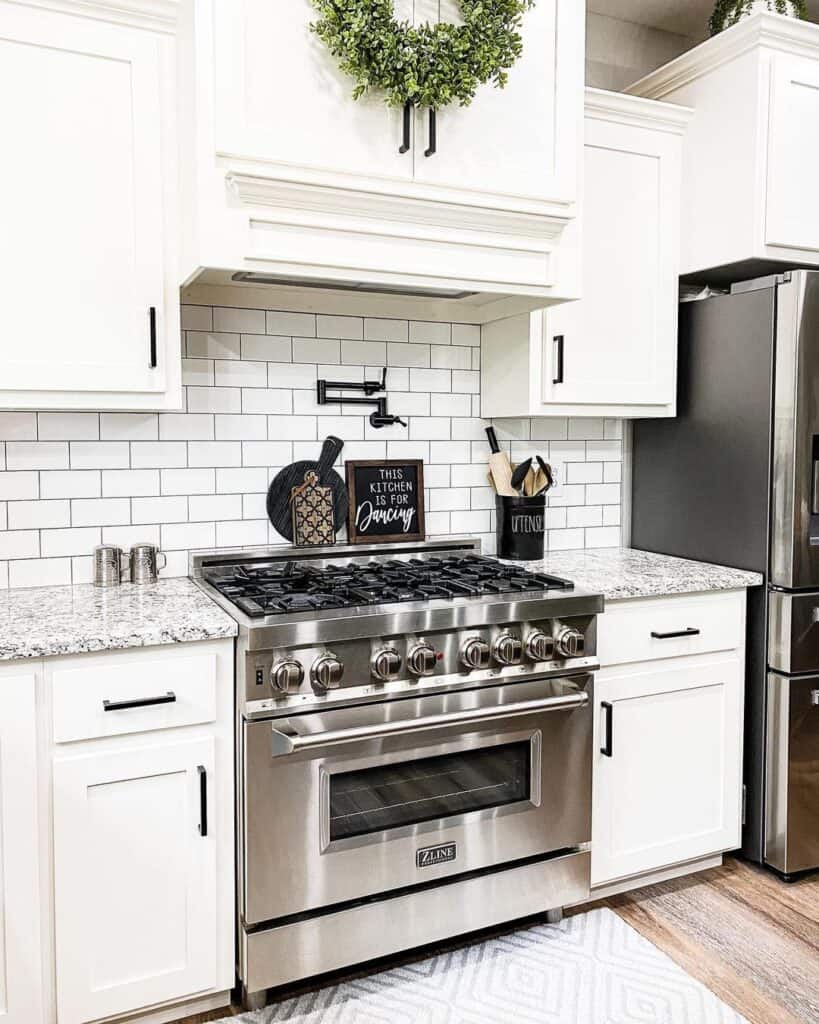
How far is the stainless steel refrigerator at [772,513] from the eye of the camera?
2.52 meters

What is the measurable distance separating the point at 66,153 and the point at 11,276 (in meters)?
0.32

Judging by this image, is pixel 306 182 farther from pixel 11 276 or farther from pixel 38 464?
pixel 38 464

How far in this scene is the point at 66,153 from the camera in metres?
2.03

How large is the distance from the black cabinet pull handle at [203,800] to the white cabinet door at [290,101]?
1.38m

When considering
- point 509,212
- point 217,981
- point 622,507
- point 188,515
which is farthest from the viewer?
point 622,507

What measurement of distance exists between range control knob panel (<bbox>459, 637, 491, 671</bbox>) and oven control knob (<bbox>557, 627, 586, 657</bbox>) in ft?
0.75

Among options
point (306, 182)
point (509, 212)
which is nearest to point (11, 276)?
point (306, 182)

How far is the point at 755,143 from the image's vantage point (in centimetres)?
264

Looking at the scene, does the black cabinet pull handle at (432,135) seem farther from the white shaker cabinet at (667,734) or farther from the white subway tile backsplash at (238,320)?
the white shaker cabinet at (667,734)

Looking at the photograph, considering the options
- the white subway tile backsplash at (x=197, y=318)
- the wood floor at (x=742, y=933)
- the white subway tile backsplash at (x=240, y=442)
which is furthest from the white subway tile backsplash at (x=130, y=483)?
the wood floor at (x=742, y=933)

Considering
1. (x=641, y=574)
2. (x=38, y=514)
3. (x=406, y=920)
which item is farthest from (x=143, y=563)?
(x=641, y=574)

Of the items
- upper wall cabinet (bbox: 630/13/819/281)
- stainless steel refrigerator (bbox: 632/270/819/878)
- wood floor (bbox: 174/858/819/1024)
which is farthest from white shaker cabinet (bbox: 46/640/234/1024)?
upper wall cabinet (bbox: 630/13/819/281)

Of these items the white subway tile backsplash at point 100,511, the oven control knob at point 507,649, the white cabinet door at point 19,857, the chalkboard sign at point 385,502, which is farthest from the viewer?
the chalkboard sign at point 385,502

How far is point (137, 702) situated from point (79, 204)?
117 cm
